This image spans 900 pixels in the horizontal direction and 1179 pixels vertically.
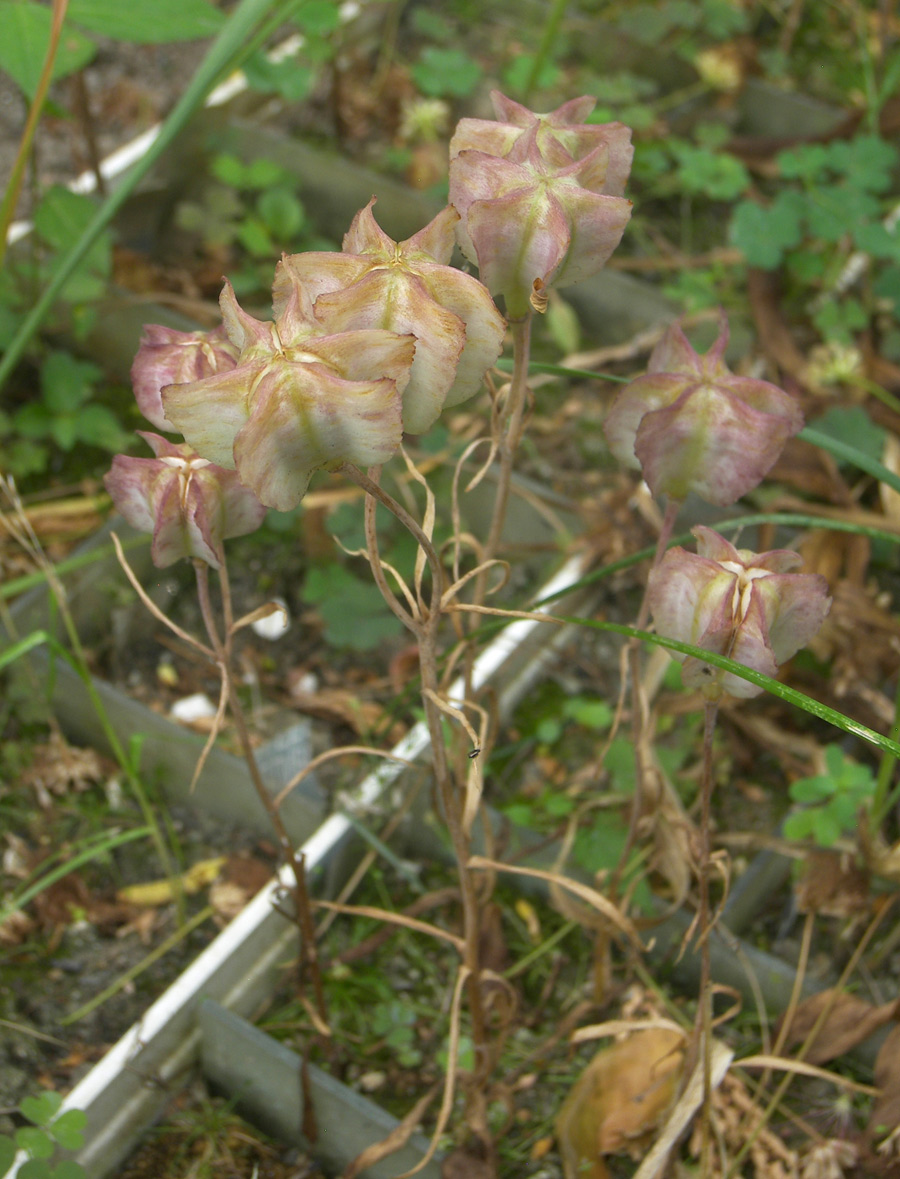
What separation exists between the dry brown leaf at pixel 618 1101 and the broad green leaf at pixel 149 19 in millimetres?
1175

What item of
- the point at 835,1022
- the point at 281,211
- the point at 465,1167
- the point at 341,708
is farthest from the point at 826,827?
the point at 281,211

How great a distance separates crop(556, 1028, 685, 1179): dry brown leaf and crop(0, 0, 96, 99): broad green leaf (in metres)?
1.16

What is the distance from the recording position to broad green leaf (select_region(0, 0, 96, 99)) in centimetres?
122

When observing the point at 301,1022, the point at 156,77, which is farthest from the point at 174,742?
the point at 156,77

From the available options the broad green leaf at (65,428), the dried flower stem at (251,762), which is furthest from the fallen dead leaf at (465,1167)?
the broad green leaf at (65,428)

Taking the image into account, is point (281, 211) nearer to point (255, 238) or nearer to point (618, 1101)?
point (255, 238)

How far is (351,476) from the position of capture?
1.90 ft

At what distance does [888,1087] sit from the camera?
99 cm

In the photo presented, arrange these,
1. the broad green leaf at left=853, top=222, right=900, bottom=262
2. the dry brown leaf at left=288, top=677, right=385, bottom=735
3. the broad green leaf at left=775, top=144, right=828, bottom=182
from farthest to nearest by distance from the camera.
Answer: the broad green leaf at left=775, top=144, right=828, bottom=182, the broad green leaf at left=853, top=222, right=900, bottom=262, the dry brown leaf at left=288, top=677, right=385, bottom=735

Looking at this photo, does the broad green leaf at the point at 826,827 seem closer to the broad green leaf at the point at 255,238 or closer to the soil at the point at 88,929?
the soil at the point at 88,929

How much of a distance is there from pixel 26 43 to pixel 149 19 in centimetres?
14

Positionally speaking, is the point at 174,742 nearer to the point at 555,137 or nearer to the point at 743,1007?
the point at 743,1007

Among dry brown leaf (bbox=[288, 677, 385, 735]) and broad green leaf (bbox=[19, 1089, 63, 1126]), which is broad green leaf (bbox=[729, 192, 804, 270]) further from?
broad green leaf (bbox=[19, 1089, 63, 1126])

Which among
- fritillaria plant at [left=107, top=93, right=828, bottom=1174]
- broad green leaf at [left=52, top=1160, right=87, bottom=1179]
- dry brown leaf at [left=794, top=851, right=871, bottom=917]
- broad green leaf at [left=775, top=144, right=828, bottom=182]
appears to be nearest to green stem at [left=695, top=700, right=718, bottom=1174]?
fritillaria plant at [left=107, top=93, right=828, bottom=1174]
